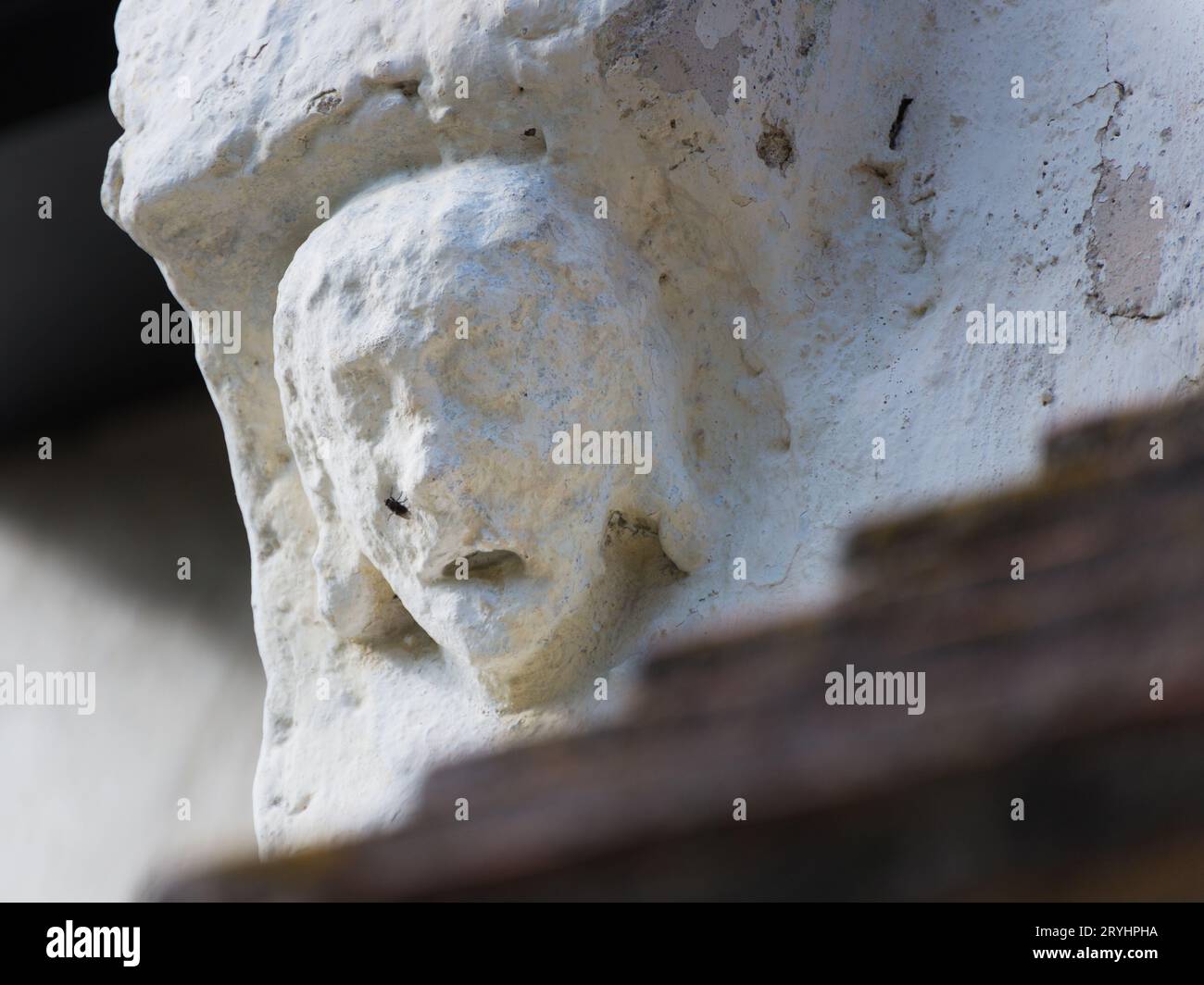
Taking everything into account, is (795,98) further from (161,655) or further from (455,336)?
(161,655)

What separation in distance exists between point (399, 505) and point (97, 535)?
4.61 ft

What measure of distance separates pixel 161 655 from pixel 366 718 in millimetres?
1090

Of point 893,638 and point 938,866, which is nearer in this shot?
point 938,866

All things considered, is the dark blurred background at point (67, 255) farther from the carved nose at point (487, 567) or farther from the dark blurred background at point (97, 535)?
the carved nose at point (487, 567)

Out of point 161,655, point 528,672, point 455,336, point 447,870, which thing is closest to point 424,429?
point 455,336

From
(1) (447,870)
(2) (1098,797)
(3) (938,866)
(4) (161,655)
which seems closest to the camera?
(2) (1098,797)

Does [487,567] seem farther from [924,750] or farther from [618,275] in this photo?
[924,750]

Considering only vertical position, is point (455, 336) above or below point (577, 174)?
below

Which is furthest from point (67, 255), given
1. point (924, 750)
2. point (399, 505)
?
point (924, 750)

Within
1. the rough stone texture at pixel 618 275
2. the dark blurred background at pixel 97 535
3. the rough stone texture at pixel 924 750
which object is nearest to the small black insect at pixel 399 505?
the rough stone texture at pixel 618 275

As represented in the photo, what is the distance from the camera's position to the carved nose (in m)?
1.44

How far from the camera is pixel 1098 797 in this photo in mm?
1072

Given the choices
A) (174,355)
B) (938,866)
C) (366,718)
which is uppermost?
(174,355)

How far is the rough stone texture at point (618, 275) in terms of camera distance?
4.58 feet
